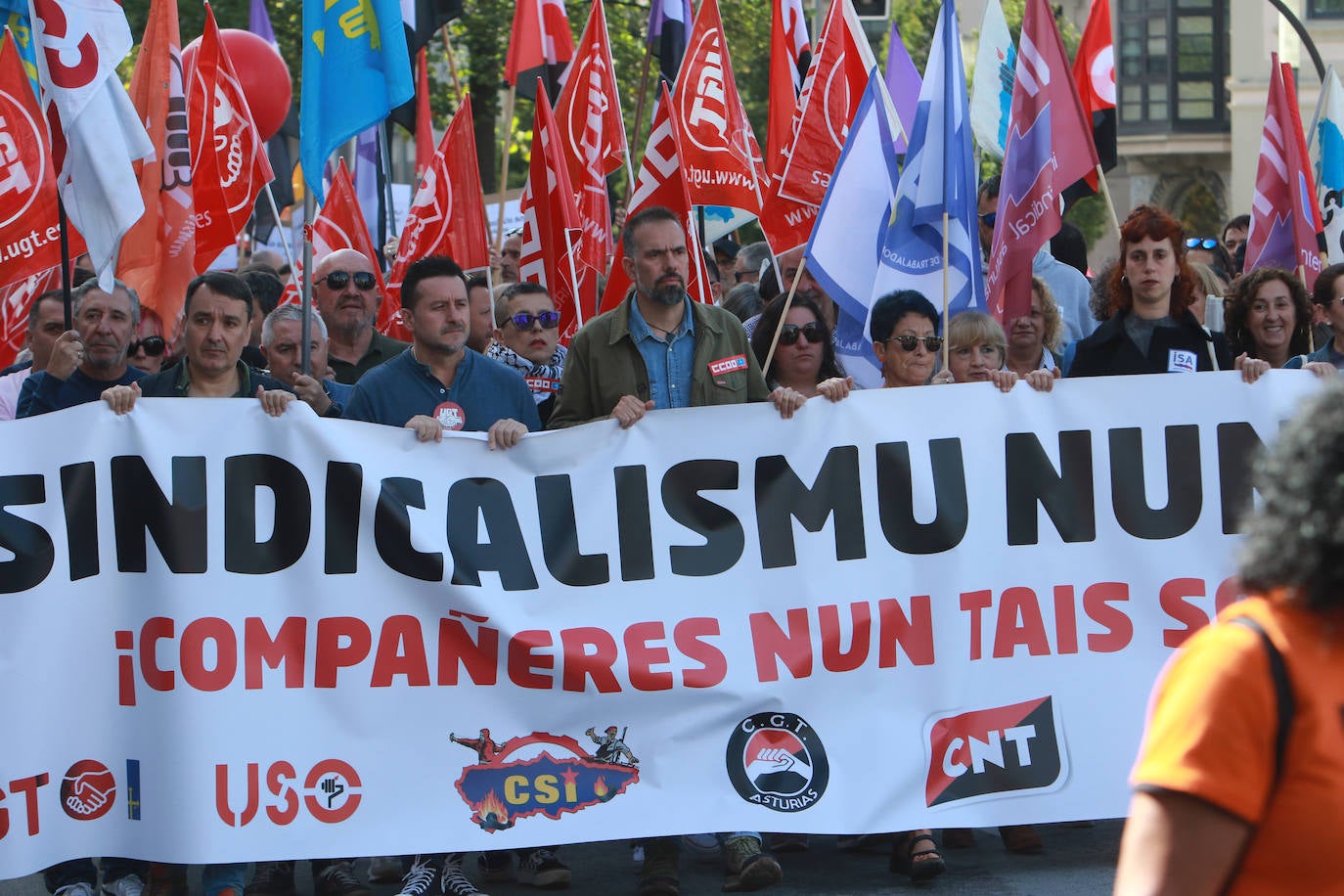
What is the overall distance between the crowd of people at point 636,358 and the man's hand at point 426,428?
0.01 meters

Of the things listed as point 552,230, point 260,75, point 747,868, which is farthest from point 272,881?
point 260,75

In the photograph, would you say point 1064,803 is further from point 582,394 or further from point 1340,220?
point 1340,220

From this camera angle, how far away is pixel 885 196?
22.6 ft

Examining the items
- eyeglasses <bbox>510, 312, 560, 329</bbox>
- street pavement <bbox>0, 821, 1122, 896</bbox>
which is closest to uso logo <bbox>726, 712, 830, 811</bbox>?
street pavement <bbox>0, 821, 1122, 896</bbox>

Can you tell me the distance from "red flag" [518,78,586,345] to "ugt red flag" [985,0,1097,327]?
94.5 inches

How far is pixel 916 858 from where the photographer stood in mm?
5348

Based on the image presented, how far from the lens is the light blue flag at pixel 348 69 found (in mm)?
7391

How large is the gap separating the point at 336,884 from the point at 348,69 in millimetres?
3576

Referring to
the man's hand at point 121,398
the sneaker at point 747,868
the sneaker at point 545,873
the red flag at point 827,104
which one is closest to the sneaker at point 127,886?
the sneaker at point 545,873

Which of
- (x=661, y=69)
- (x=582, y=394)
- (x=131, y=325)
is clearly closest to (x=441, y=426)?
(x=582, y=394)

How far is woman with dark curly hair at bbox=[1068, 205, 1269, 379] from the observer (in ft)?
20.9

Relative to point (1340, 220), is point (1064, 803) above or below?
below

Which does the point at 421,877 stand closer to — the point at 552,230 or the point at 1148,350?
the point at 1148,350

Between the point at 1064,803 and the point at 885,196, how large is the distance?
259cm
